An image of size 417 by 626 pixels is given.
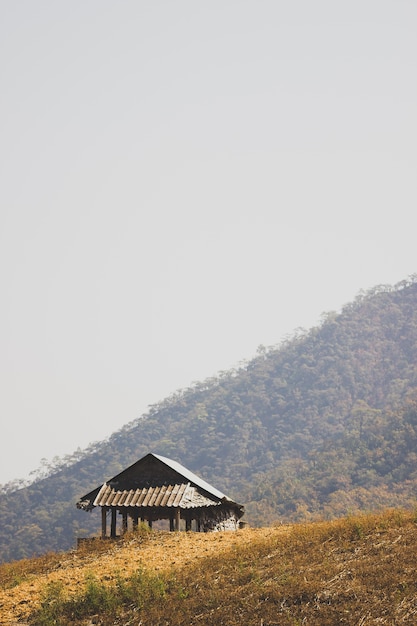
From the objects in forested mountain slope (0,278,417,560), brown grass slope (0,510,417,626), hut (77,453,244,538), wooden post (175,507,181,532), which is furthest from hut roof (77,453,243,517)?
forested mountain slope (0,278,417,560)

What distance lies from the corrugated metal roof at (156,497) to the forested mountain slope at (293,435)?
2277 inches

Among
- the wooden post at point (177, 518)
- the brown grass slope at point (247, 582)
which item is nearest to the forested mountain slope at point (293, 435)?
the wooden post at point (177, 518)

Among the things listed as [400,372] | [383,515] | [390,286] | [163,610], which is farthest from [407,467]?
[390,286]

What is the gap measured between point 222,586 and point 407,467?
8182 cm

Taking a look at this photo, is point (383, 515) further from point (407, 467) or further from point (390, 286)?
point (390, 286)

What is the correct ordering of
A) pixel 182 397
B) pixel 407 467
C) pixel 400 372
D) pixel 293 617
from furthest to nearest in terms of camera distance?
pixel 182 397, pixel 400 372, pixel 407 467, pixel 293 617

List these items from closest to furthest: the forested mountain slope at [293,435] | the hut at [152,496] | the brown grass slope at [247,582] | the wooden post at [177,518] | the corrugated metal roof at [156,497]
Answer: the brown grass slope at [247,582], the wooden post at [177,518], the corrugated metal roof at [156,497], the hut at [152,496], the forested mountain slope at [293,435]

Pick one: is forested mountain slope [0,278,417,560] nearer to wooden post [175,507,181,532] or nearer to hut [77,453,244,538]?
hut [77,453,244,538]

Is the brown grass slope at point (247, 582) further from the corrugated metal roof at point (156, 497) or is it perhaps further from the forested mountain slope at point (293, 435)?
the forested mountain slope at point (293, 435)

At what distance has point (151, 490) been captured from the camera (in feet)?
97.2

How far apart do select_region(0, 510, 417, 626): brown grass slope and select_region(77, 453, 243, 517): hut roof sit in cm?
543

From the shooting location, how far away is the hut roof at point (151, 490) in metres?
28.9

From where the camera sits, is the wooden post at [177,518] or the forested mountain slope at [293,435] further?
the forested mountain slope at [293,435]

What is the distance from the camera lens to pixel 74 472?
5645 inches
